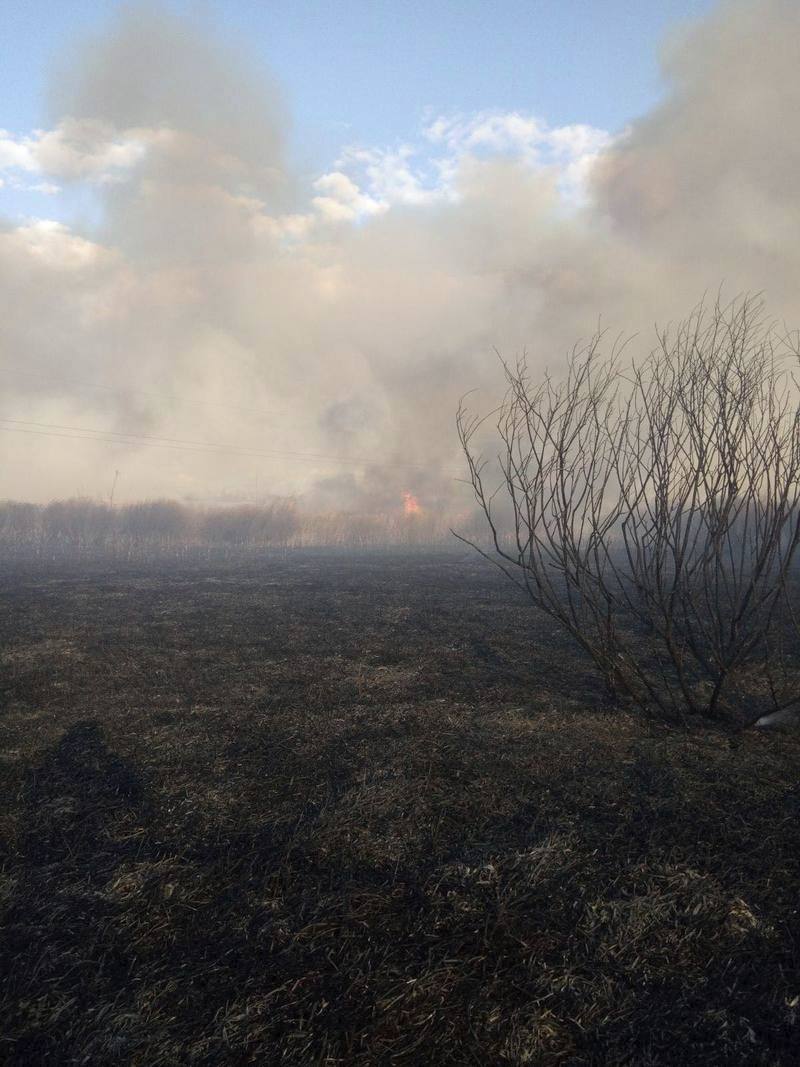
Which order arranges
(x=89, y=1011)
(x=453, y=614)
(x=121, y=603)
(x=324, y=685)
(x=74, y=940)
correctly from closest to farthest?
(x=89, y=1011), (x=74, y=940), (x=324, y=685), (x=453, y=614), (x=121, y=603)

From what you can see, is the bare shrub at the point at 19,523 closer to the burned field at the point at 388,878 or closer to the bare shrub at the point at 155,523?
the bare shrub at the point at 155,523

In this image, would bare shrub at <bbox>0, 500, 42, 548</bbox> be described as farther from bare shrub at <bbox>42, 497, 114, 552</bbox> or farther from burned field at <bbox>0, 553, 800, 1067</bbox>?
burned field at <bbox>0, 553, 800, 1067</bbox>

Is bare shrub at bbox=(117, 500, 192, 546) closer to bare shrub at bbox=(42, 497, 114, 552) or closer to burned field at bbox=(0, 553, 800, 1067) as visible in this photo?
bare shrub at bbox=(42, 497, 114, 552)

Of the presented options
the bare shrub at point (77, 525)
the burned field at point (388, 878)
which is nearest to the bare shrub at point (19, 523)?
the bare shrub at point (77, 525)

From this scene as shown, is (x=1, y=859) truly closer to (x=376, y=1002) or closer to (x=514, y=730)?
(x=376, y=1002)

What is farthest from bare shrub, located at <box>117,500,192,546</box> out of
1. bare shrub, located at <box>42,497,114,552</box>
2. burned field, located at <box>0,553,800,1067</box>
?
burned field, located at <box>0,553,800,1067</box>

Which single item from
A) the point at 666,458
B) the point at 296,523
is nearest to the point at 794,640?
the point at 666,458

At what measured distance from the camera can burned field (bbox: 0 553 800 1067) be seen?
2.06 metres

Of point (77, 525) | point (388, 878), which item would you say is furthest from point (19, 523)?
point (388, 878)

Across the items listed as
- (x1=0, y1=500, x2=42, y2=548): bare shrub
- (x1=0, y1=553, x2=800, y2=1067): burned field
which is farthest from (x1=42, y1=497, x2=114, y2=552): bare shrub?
(x1=0, y1=553, x2=800, y2=1067): burned field

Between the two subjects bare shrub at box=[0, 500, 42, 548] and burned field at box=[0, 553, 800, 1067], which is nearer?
burned field at box=[0, 553, 800, 1067]

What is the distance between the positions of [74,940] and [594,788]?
3.14 metres

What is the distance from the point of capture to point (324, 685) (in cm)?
630

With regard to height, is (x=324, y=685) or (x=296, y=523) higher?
(x=296, y=523)
